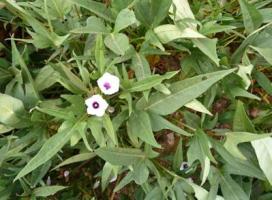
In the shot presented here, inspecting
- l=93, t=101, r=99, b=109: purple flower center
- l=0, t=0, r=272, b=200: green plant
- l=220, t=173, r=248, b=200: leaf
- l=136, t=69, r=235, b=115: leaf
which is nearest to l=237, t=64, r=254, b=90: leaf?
l=0, t=0, r=272, b=200: green plant

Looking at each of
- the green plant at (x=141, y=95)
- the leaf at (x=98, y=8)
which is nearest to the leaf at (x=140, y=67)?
the green plant at (x=141, y=95)

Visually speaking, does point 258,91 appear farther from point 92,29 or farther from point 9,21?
point 9,21

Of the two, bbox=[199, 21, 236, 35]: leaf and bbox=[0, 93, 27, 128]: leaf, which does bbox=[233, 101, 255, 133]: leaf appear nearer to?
bbox=[199, 21, 236, 35]: leaf

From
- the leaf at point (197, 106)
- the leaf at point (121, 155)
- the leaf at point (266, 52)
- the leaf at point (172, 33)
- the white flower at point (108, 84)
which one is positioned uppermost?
the leaf at point (172, 33)

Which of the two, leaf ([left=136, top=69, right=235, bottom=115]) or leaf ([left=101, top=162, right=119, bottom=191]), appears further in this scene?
leaf ([left=101, top=162, right=119, bottom=191])

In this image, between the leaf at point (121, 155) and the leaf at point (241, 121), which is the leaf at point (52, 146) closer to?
the leaf at point (121, 155)

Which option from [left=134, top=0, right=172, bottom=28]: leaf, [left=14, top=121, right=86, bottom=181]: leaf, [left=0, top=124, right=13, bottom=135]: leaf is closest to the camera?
[left=14, top=121, right=86, bottom=181]: leaf
